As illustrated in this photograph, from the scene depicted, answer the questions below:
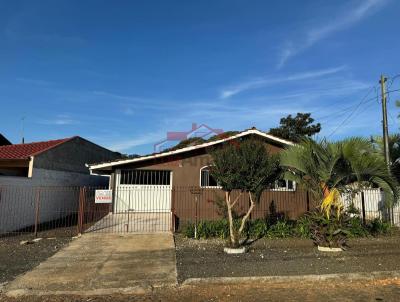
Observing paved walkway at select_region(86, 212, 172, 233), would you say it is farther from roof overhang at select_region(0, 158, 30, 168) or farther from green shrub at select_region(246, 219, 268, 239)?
roof overhang at select_region(0, 158, 30, 168)

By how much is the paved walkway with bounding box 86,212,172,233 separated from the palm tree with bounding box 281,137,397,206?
5373mm

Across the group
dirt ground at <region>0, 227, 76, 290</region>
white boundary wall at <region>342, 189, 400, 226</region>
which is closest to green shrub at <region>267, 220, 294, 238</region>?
white boundary wall at <region>342, 189, 400, 226</region>

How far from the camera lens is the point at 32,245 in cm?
1049

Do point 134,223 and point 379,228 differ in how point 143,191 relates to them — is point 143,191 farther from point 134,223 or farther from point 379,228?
point 379,228

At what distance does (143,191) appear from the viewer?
16.9 metres

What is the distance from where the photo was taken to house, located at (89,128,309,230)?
1580 cm

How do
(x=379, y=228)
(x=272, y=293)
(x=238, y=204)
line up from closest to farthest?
(x=272, y=293), (x=379, y=228), (x=238, y=204)

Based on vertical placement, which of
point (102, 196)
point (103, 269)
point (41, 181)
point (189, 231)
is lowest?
point (103, 269)

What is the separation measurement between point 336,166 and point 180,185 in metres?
8.06

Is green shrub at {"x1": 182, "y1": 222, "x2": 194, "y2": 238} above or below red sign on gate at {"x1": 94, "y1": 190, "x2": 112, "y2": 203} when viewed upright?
below

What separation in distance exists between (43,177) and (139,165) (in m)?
4.24

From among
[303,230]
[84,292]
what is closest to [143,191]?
[303,230]

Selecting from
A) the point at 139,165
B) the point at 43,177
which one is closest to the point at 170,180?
the point at 139,165

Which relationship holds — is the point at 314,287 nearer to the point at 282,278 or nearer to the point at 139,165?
the point at 282,278
